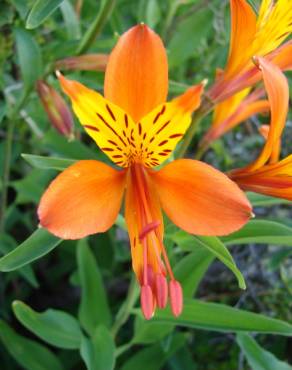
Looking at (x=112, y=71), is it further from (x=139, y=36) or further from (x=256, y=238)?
(x=256, y=238)

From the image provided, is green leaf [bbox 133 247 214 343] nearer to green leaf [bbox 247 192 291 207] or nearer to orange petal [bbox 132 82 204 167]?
green leaf [bbox 247 192 291 207]

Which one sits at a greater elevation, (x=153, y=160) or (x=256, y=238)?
(x=153, y=160)

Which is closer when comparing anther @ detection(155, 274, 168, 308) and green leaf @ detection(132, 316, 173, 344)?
anther @ detection(155, 274, 168, 308)

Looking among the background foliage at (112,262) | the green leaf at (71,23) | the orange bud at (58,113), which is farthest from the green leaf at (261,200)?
the green leaf at (71,23)

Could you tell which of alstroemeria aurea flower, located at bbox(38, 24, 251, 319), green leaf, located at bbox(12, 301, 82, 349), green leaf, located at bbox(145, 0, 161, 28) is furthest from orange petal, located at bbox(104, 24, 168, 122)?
green leaf, located at bbox(145, 0, 161, 28)

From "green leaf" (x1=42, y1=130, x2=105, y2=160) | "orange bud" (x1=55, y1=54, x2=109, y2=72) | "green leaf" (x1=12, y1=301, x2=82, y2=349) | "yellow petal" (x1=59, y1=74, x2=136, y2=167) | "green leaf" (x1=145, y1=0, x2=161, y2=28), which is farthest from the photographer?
"green leaf" (x1=145, y1=0, x2=161, y2=28)

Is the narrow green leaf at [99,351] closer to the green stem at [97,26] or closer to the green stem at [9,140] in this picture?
the green stem at [9,140]

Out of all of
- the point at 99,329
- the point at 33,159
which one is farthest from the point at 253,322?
the point at 33,159

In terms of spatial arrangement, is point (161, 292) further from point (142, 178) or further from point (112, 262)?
point (112, 262)
